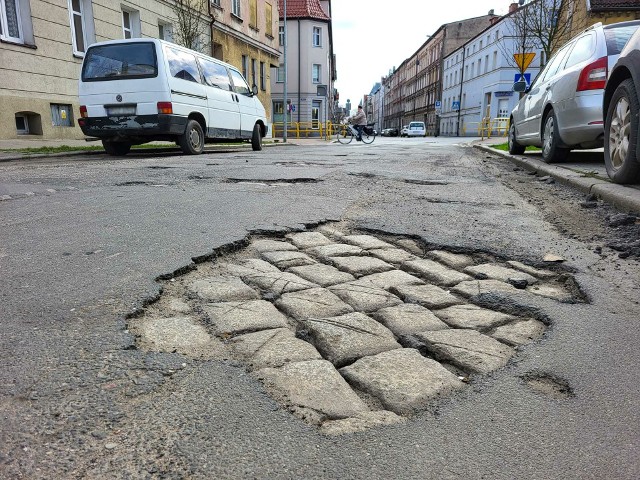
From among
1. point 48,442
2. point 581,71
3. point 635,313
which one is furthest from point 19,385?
point 581,71

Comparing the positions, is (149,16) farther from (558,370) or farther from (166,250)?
(558,370)

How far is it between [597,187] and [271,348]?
167 inches

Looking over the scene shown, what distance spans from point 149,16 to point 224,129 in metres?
9.82

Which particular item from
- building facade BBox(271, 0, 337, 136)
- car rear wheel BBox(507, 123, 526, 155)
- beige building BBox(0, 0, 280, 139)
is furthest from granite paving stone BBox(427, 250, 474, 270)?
building facade BBox(271, 0, 337, 136)

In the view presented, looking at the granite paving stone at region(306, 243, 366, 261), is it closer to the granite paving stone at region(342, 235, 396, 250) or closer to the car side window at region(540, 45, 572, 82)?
the granite paving stone at region(342, 235, 396, 250)

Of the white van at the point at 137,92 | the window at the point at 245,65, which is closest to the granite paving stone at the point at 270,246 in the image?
the white van at the point at 137,92

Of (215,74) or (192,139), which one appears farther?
(215,74)

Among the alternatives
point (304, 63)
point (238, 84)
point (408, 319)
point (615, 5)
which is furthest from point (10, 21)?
point (304, 63)

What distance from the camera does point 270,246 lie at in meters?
3.33

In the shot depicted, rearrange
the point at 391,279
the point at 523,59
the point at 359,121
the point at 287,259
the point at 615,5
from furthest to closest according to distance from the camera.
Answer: the point at 615,5 → the point at 359,121 → the point at 523,59 → the point at 287,259 → the point at 391,279

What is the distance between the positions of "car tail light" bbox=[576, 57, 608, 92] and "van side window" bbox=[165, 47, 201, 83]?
281 inches

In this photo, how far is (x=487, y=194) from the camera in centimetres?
557

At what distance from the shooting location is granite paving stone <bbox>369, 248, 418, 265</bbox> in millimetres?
A: 3073

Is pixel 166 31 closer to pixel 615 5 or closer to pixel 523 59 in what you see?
pixel 523 59
